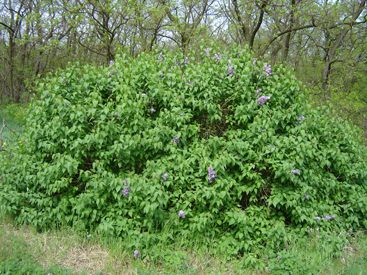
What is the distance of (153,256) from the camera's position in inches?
134

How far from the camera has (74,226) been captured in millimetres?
3723

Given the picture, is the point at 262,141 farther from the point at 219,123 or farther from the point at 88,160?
the point at 88,160

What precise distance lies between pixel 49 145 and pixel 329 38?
581 inches

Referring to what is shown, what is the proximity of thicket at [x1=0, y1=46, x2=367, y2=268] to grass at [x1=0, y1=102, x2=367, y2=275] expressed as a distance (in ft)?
0.40

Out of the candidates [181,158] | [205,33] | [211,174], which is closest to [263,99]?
[211,174]

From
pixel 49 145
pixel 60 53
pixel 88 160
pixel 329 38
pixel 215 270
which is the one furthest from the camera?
pixel 60 53

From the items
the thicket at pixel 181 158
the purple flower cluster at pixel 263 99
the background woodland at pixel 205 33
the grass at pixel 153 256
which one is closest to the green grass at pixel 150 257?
the grass at pixel 153 256

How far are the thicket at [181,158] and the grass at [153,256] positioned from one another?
4.8 inches

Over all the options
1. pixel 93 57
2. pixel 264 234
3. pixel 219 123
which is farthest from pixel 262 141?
pixel 93 57

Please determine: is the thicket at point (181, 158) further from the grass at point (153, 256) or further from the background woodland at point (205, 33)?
the background woodland at point (205, 33)

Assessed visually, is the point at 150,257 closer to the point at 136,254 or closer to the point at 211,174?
the point at 136,254

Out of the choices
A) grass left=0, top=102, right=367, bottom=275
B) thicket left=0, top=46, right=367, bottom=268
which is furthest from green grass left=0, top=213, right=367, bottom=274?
thicket left=0, top=46, right=367, bottom=268

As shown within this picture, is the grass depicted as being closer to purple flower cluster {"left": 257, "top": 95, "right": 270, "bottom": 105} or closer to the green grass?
the green grass

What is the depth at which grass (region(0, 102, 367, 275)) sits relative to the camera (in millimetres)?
3258
